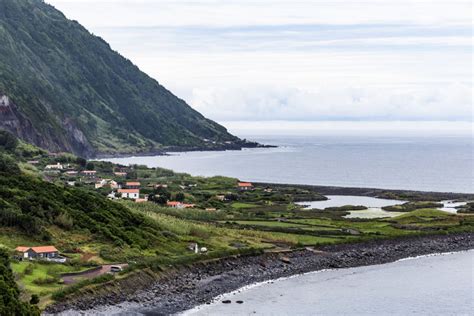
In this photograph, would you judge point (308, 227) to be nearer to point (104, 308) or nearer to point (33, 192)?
point (33, 192)

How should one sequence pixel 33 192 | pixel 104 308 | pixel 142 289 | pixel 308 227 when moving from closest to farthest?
1. pixel 104 308
2. pixel 142 289
3. pixel 33 192
4. pixel 308 227

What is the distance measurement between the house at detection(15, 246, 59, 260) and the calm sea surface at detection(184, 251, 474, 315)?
16.6 metres

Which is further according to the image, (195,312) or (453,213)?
(453,213)

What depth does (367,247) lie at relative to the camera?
102 metres

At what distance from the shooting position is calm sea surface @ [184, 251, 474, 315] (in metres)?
70.5

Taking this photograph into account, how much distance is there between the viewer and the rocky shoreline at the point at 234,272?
6397cm

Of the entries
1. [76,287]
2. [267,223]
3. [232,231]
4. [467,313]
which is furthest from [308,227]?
[76,287]

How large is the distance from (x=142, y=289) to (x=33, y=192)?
28353 millimetres

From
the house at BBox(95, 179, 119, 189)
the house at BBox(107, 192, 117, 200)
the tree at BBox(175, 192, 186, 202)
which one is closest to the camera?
the house at BBox(107, 192, 117, 200)

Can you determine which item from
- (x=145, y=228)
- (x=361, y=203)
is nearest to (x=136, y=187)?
(x=361, y=203)

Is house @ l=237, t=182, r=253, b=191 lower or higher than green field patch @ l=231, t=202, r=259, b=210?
higher

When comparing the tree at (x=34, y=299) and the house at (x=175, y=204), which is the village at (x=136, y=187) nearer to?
the house at (x=175, y=204)

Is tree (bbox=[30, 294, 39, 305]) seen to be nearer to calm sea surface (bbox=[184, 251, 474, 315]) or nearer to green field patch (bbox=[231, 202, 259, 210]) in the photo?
calm sea surface (bbox=[184, 251, 474, 315])

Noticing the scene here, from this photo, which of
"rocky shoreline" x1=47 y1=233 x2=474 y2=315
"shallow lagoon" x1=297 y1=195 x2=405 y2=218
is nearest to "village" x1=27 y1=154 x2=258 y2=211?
"shallow lagoon" x1=297 y1=195 x2=405 y2=218
